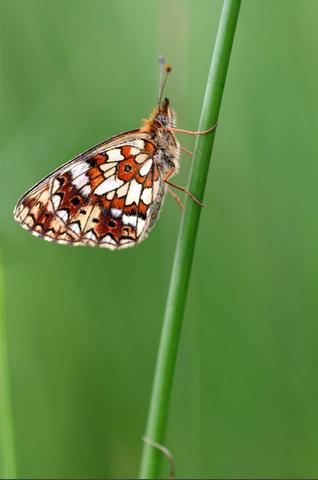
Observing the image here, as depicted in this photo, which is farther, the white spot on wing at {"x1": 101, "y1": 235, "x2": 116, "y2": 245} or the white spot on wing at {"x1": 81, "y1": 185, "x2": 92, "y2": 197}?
the white spot on wing at {"x1": 81, "y1": 185, "x2": 92, "y2": 197}

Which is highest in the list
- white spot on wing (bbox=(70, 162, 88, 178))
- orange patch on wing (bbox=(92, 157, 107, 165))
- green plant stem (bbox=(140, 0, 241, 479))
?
orange patch on wing (bbox=(92, 157, 107, 165))

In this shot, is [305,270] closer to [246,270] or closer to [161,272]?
[246,270]

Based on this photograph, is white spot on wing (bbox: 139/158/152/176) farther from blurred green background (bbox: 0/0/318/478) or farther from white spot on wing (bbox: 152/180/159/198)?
blurred green background (bbox: 0/0/318/478)

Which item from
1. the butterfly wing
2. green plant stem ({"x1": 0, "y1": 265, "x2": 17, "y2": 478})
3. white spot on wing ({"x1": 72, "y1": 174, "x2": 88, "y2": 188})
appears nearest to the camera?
green plant stem ({"x1": 0, "y1": 265, "x2": 17, "y2": 478})

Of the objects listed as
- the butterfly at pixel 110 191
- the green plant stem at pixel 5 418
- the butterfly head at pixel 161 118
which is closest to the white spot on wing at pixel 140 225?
the butterfly at pixel 110 191

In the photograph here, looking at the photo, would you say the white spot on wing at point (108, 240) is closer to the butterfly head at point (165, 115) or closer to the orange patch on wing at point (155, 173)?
the orange patch on wing at point (155, 173)

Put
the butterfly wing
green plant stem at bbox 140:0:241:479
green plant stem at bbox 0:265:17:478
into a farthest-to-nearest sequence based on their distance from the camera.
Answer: the butterfly wing → green plant stem at bbox 0:265:17:478 → green plant stem at bbox 140:0:241:479

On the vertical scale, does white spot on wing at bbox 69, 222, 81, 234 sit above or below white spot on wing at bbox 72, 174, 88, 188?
below

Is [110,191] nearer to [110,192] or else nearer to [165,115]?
[110,192]

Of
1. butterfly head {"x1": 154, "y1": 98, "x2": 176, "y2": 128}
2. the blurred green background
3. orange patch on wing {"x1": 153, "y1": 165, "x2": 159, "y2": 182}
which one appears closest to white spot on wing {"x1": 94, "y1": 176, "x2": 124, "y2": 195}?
orange patch on wing {"x1": 153, "y1": 165, "x2": 159, "y2": 182}
